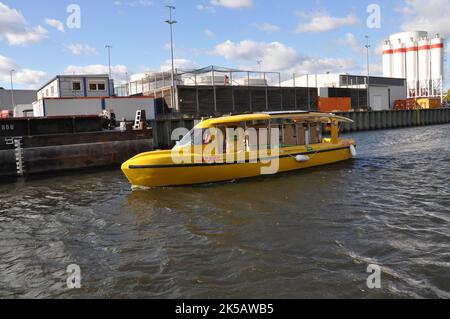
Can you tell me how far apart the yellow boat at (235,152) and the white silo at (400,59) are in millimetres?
97379

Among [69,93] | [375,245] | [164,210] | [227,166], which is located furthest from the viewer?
[69,93]

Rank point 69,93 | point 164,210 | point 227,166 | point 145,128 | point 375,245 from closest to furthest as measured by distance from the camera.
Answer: point 375,245, point 164,210, point 227,166, point 145,128, point 69,93

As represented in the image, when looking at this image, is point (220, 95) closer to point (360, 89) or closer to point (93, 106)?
point (93, 106)

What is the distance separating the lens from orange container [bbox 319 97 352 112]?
52.6m

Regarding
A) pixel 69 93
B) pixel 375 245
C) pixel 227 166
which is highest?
pixel 69 93

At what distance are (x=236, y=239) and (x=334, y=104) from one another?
4741 cm

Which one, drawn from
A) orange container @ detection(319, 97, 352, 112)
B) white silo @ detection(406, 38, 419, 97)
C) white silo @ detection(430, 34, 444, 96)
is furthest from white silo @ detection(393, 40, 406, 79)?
orange container @ detection(319, 97, 352, 112)

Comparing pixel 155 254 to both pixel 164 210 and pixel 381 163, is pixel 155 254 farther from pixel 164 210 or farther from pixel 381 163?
pixel 381 163

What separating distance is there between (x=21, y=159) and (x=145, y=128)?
23.4 feet

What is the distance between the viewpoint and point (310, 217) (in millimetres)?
10617

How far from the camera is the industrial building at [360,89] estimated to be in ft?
185

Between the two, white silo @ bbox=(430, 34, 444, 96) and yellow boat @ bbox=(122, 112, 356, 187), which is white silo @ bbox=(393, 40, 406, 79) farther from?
yellow boat @ bbox=(122, 112, 356, 187)

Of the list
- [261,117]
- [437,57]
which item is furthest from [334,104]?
[437,57]

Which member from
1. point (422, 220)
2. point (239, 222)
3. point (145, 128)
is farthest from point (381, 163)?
point (145, 128)
